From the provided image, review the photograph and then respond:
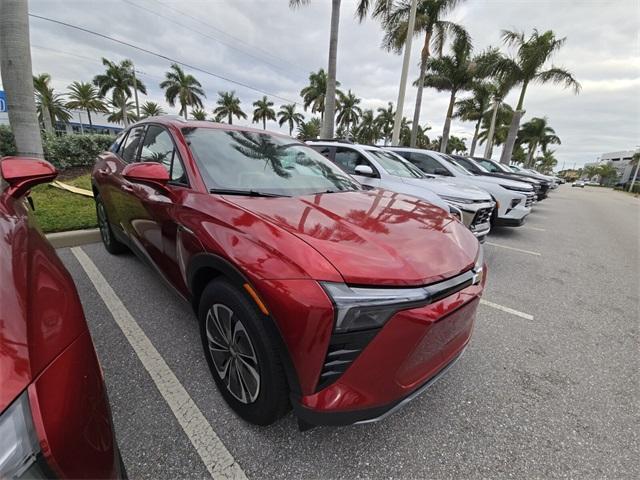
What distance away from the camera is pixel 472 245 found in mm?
1975

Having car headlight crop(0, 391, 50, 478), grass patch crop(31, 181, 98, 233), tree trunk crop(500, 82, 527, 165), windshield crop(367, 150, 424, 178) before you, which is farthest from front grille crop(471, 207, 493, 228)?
tree trunk crop(500, 82, 527, 165)

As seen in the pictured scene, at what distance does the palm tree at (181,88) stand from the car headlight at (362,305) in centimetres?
4325

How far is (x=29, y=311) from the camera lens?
2.98ft

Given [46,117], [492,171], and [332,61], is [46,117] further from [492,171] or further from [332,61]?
[492,171]

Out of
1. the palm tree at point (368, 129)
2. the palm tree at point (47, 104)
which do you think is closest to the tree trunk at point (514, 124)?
the palm tree at point (368, 129)

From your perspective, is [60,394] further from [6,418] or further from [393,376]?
[393,376]

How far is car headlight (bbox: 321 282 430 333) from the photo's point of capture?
4.23 ft

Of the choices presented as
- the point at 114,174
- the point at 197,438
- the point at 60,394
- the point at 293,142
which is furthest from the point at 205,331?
the point at 114,174

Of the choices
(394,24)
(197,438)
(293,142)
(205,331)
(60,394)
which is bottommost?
(197,438)

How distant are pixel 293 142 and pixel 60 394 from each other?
107 inches

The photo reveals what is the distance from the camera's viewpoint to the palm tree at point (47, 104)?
32003 millimetres

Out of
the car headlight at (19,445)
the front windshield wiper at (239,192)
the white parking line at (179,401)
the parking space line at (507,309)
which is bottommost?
the white parking line at (179,401)

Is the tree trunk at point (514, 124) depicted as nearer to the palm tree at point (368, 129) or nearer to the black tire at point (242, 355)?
the black tire at point (242, 355)

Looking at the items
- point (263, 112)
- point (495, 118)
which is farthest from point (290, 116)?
point (495, 118)
